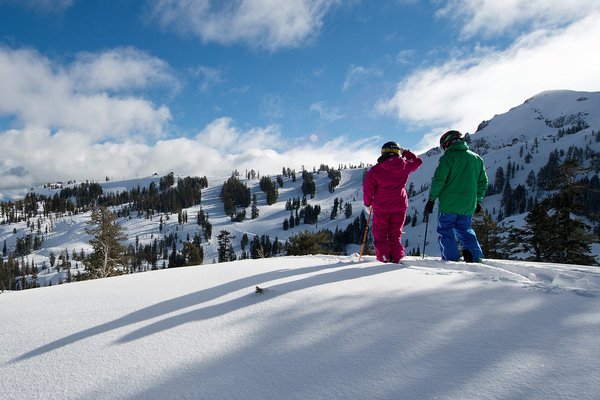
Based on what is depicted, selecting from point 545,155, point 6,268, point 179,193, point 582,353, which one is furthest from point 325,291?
point 545,155

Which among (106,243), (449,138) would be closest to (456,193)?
(449,138)

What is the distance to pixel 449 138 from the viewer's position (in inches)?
221

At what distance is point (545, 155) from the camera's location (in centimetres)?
16912

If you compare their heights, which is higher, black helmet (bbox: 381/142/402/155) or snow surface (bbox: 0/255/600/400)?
black helmet (bbox: 381/142/402/155)

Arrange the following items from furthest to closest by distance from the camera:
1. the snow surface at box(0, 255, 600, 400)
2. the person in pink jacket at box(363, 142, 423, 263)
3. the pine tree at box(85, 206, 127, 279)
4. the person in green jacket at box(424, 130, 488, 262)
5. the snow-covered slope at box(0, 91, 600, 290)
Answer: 1. the snow-covered slope at box(0, 91, 600, 290)
2. the pine tree at box(85, 206, 127, 279)
3. the person in pink jacket at box(363, 142, 423, 263)
4. the person in green jacket at box(424, 130, 488, 262)
5. the snow surface at box(0, 255, 600, 400)

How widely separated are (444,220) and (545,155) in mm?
214194

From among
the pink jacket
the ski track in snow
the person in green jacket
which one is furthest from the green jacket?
the ski track in snow

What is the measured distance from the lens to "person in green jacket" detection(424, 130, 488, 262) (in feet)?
17.5

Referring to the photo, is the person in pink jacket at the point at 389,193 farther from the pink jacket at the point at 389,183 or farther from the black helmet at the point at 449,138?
the black helmet at the point at 449,138

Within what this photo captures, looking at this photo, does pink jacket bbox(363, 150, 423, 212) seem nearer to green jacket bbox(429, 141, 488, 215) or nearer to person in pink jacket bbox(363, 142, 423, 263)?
person in pink jacket bbox(363, 142, 423, 263)

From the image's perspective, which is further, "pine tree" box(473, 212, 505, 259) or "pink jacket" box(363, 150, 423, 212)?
"pine tree" box(473, 212, 505, 259)

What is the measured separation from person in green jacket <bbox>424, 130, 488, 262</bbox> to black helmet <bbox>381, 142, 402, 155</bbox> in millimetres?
765

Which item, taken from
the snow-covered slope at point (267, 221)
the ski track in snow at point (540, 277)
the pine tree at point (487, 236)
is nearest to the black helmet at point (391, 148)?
the ski track in snow at point (540, 277)

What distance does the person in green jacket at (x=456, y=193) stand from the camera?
5.34 metres
